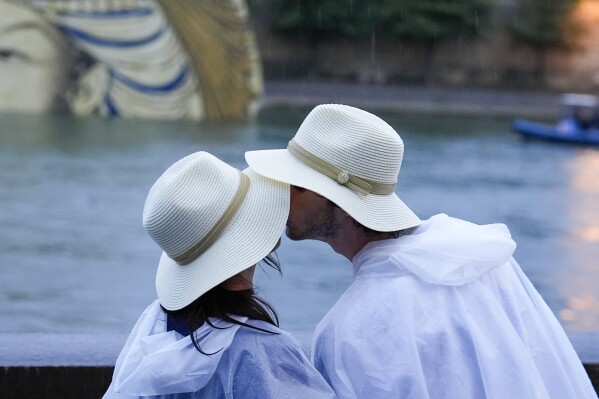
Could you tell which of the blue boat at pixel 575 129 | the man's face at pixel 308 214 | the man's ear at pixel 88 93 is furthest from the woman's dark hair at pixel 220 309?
the blue boat at pixel 575 129

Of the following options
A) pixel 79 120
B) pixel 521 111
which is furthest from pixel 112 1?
pixel 521 111

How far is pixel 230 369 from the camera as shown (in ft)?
5.02

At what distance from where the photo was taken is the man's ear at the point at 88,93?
60.2 feet

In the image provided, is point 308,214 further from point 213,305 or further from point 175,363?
point 175,363

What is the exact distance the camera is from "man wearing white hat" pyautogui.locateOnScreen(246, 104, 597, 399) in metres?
1.68

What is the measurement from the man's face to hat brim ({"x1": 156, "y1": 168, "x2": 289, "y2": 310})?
9 cm

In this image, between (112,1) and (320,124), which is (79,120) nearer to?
(112,1)

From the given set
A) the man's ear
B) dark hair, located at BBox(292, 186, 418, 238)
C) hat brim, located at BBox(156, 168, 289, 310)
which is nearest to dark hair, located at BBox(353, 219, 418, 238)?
dark hair, located at BBox(292, 186, 418, 238)

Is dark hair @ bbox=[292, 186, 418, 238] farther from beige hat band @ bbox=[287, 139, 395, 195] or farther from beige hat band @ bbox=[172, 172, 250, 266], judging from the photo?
beige hat band @ bbox=[172, 172, 250, 266]

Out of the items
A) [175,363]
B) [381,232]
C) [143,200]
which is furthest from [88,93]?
[175,363]

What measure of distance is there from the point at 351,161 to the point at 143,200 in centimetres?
1042

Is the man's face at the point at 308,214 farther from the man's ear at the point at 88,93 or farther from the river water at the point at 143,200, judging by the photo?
the man's ear at the point at 88,93

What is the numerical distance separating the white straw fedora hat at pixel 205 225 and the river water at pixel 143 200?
1.10 feet

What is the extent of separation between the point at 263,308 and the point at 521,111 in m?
27.0
